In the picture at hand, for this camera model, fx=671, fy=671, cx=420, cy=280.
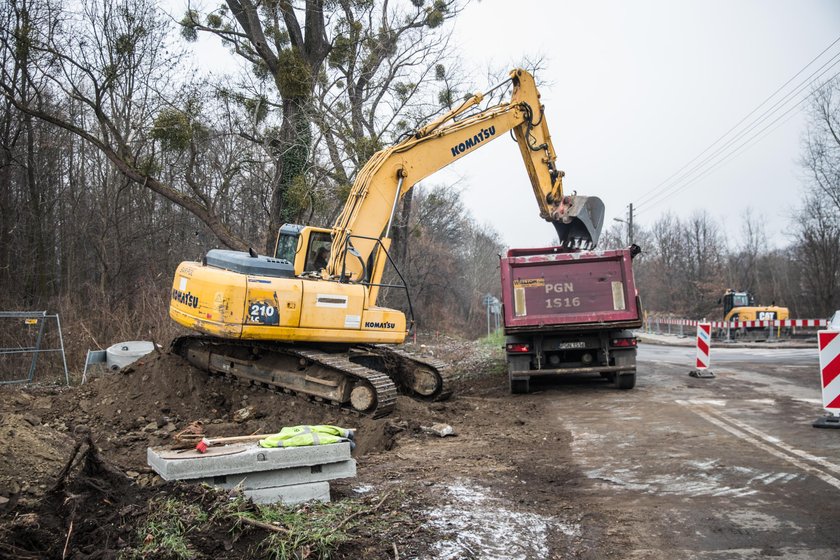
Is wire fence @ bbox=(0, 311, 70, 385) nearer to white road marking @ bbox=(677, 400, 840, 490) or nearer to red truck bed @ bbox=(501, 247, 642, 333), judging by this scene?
red truck bed @ bbox=(501, 247, 642, 333)

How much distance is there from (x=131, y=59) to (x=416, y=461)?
15767 millimetres

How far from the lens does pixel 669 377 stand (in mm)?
13961

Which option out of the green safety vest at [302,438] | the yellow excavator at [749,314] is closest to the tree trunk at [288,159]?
the green safety vest at [302,438]

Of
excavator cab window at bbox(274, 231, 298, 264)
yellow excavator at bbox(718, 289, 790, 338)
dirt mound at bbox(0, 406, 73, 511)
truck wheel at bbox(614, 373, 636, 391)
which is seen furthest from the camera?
yellow excavator at bbox(718, 289, 790, 338)

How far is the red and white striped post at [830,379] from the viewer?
7801mm

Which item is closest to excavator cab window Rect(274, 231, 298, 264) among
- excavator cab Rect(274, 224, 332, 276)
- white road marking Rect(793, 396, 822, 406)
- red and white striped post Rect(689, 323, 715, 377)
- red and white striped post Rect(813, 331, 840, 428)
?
excavator cab Rect(274, 224, 332, 276)

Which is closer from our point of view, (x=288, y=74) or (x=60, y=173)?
(x=288, y=74)

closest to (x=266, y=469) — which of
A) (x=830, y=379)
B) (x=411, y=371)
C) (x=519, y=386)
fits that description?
(x=411, y=371)

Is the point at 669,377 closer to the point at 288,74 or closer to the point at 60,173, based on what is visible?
the point at 288,74

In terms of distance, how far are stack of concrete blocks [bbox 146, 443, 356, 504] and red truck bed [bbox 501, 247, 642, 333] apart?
6899 millimetres

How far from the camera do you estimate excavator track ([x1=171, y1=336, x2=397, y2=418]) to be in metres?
9.16

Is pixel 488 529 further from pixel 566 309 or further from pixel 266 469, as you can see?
pixel 566 309

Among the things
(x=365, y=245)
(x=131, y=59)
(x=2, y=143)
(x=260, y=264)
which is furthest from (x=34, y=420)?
(x=2, y=143)

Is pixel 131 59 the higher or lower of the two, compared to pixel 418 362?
higher
